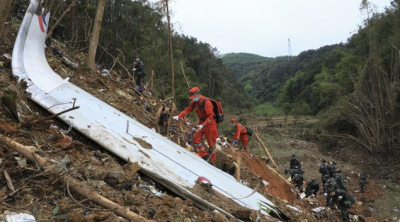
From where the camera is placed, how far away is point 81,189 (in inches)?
92.4

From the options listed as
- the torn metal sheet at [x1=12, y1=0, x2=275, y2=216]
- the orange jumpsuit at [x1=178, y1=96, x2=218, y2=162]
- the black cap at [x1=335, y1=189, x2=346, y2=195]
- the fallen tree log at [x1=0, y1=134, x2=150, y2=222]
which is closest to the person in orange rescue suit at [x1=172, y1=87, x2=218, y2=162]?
the orange jumpsuit at [x1=178, y1=96, x2=218, y2=162]

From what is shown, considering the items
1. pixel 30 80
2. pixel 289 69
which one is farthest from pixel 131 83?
pixel 289 69

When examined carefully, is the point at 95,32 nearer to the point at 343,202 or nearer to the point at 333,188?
the point at 333,188

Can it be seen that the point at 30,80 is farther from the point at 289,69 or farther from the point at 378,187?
the point at 289,69

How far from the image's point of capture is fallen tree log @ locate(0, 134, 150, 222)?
2.27 m

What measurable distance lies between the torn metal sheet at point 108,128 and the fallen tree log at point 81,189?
33.9 inches

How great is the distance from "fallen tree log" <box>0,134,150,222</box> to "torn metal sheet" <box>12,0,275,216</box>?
86 centimetres

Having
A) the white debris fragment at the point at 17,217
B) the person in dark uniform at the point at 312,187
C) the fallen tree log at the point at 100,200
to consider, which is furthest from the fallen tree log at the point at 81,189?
the person in dark uniform at the point at 312,187

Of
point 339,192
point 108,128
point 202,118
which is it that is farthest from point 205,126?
point 339,192

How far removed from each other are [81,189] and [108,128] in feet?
4.69

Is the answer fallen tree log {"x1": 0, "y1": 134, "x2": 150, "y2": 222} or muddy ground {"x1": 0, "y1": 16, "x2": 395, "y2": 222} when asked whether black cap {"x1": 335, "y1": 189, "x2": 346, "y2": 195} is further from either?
fallen tree log {"x1": 0, "y1": 134, "x2": 150, "y2": 222}

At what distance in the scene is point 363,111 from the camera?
14625 millimetres

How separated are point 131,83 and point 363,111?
11372 mm

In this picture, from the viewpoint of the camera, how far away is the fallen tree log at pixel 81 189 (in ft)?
7.45
